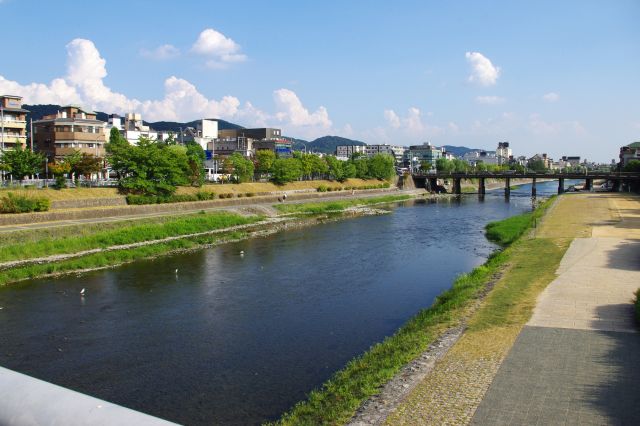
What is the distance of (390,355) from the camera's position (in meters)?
11.7

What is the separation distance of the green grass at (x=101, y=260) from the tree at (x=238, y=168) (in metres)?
27.3

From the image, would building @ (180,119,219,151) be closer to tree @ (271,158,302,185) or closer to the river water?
tree @ (271,158,302,185)

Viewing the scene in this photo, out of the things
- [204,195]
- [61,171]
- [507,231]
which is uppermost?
[61,171]

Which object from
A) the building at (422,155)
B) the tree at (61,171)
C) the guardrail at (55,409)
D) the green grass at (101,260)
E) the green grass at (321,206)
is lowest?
the green grass at (101,260)

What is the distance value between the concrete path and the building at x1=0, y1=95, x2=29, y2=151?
49920 millimetres

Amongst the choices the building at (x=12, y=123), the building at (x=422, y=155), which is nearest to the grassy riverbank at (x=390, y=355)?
the building at (x=12, y=123)

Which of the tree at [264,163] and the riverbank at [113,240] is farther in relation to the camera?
the tree at [264,163]

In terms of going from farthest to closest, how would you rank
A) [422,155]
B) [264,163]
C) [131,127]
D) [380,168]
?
[422,155], [380,168], [131,127], [264,163]

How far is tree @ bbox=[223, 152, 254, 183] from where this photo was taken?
2409 inches

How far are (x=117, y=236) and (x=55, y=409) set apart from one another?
29.5 m

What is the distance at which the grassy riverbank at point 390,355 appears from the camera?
924 centimetres

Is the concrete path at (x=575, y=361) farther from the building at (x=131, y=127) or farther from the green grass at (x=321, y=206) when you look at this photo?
the building at (x=131, y=127)

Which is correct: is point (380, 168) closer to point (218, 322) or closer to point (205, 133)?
point (205, 133)

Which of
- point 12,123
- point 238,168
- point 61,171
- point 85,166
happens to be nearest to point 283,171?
point 238,168
